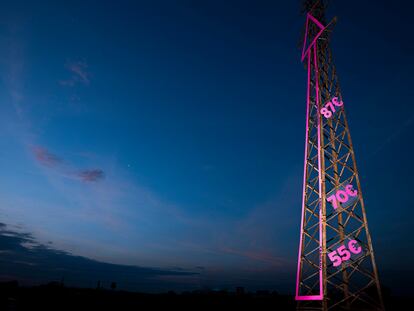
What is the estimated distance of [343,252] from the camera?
14.8 metres

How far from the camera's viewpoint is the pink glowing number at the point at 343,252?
14.7m

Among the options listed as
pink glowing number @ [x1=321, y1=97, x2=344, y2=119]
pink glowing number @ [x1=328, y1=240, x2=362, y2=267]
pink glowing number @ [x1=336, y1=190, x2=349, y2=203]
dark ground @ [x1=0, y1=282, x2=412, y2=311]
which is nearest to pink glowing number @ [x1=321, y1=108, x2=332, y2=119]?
pink glowing number @ [x1=321, y1=97, x2=344, y2=119]

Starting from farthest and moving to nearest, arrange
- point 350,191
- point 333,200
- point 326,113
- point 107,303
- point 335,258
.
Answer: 1. point 107,303
2. point 326,113
3. point 333,200
4. point 350,191
5. point 335,258

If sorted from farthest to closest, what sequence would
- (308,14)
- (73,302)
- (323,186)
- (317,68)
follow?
1. (73,302)
2. (308,14)
3. (317,68)
4. (323,186)

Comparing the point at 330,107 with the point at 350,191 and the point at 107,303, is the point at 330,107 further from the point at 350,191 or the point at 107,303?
the point at 107,303

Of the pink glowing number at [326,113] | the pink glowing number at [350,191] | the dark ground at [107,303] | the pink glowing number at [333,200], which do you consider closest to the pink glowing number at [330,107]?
the pink glowing number at [326,113]

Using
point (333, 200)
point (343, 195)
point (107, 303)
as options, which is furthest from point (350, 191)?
point (107, 303)

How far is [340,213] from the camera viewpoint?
16781mm

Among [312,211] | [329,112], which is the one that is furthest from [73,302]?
[329,112]

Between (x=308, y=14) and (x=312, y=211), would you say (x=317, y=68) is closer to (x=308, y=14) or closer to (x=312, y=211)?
(x=308, y=14)

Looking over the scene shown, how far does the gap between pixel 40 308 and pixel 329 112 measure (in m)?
41.2

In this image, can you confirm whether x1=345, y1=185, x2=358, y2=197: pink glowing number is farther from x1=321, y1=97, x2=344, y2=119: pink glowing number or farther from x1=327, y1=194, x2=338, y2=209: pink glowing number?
x1=321, y1=97, x2=344, y2=119: pink glowing number

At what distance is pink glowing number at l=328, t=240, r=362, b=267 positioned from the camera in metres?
14.7

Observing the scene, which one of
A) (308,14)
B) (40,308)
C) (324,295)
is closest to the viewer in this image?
(324,295)
